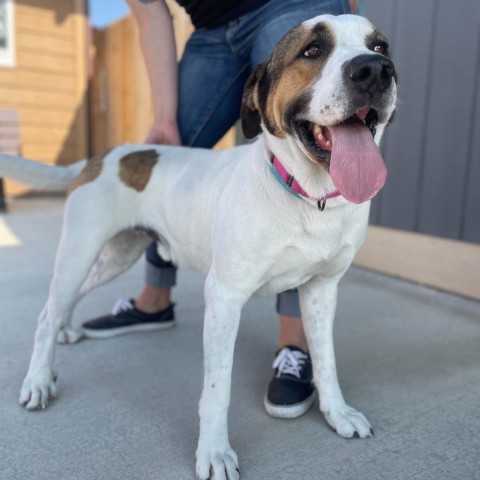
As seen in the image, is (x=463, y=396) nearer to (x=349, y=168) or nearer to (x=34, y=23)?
(x=349, y=168)

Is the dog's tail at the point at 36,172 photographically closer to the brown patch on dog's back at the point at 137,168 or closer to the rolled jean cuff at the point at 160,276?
the brown patch on dog's back at the point at 137,168

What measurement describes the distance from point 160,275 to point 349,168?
1540 mm

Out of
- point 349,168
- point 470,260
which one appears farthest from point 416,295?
point 349,168

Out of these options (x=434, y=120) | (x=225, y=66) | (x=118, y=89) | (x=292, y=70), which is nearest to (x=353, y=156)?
(x=292, y=70)

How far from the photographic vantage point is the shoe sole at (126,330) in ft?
8.70

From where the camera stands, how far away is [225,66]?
2.41m

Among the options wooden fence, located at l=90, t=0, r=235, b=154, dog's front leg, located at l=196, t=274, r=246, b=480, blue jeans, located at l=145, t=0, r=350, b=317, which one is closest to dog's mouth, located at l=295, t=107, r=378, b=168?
dog's front leg, located at l=196, t=274, r=246, b=480

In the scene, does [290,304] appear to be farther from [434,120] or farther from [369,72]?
[434,120]

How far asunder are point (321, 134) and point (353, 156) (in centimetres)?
14

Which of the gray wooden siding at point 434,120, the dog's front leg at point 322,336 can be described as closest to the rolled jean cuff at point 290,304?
the dog's front leg at point 322,336

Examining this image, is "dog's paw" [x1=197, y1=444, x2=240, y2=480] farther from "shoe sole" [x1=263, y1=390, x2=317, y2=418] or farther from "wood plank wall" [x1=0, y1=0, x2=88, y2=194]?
"wood plank wall" [x1=0, y1=0, x2=88, y2=194]

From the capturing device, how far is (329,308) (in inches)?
74.8

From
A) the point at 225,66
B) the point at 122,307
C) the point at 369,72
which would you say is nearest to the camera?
the point at 369,72

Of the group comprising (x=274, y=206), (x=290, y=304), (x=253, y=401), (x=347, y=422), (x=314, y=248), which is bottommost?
(x=253, y=401)
